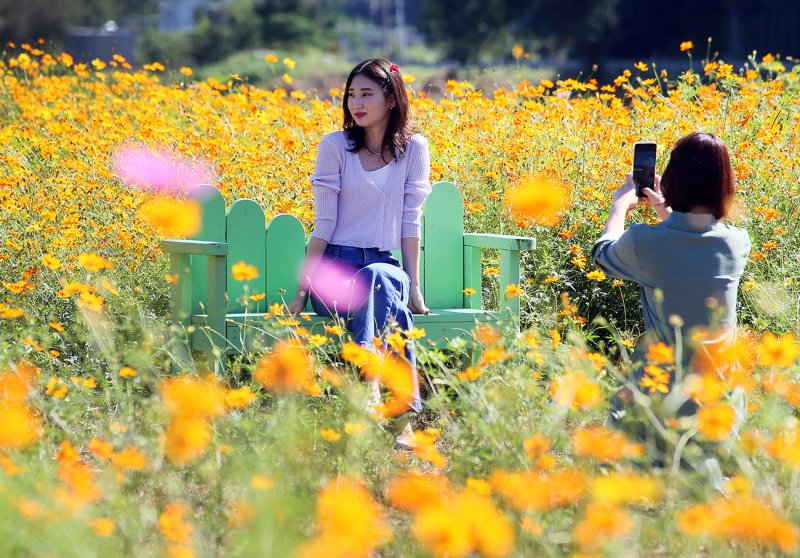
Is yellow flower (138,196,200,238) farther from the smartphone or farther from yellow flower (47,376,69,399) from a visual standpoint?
the smartphone

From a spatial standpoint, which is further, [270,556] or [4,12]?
[4,12]

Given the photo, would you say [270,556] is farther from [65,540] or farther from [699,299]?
[699,299]

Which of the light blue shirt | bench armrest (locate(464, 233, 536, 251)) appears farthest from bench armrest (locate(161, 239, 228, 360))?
the light blue shirt

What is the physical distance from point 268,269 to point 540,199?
99cm

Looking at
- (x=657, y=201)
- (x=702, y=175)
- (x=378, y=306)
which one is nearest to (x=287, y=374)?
(x=378, y=306)

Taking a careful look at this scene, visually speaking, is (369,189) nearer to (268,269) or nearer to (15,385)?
(268,269)

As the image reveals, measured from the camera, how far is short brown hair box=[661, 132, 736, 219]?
9.74 ft

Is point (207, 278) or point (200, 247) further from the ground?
point (200, 247)

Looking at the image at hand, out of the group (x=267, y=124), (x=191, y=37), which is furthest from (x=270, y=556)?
(x=191, y=37)

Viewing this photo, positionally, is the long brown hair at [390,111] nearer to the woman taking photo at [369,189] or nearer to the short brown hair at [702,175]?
the woman taking photo at [369,189]

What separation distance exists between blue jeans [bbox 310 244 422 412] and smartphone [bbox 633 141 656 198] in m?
0.85

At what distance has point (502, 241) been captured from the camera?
3936mm

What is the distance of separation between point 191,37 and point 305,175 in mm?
45145

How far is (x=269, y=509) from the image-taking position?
1993mm
